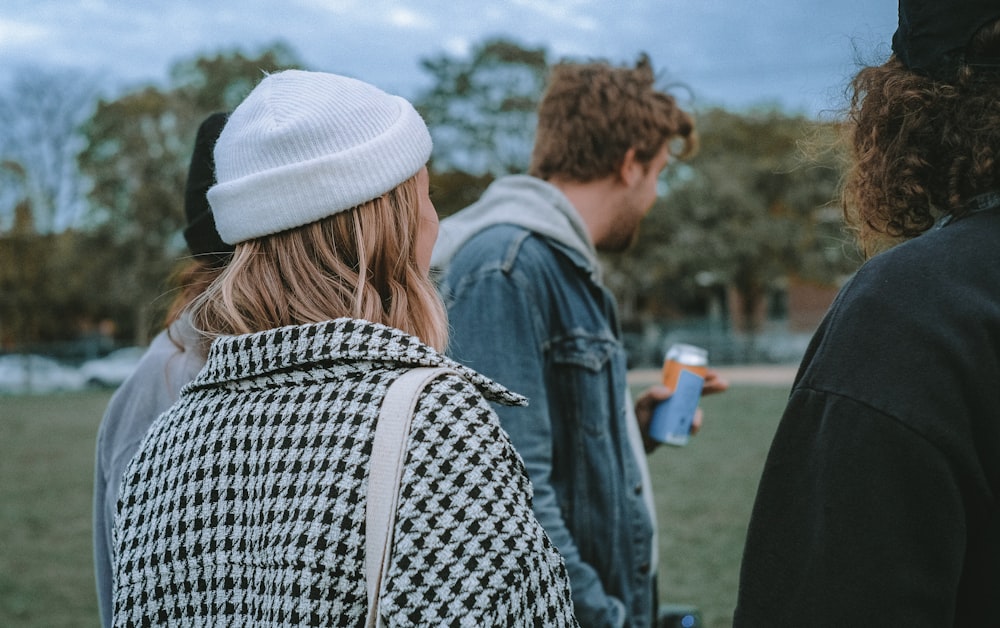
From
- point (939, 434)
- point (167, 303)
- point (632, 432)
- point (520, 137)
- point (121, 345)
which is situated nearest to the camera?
point (939, 434)

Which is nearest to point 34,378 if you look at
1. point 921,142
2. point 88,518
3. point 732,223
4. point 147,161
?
point 147,161

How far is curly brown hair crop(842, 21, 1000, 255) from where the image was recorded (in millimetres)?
1225

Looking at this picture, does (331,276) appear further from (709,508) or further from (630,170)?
(709,508)

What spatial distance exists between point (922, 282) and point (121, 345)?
4435 centimetres

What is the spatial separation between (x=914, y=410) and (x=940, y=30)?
0.55m

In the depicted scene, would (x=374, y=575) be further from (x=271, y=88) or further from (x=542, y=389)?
(x=542, y=389)

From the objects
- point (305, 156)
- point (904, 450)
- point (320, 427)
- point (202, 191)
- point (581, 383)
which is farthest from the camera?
point (581, 383)

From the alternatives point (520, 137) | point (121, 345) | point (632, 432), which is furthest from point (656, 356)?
point (632, 432)

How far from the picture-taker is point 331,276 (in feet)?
4.75

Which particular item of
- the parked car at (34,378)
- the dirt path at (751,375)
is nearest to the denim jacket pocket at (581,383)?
the dirt path at (751,375)

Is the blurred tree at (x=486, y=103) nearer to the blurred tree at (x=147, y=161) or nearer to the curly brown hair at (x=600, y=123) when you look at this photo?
the blurred tree at (x=147, y=161)

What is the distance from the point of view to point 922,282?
1149mm

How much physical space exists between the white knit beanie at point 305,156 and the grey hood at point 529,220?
1134mm

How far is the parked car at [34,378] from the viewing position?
32.2 meters
